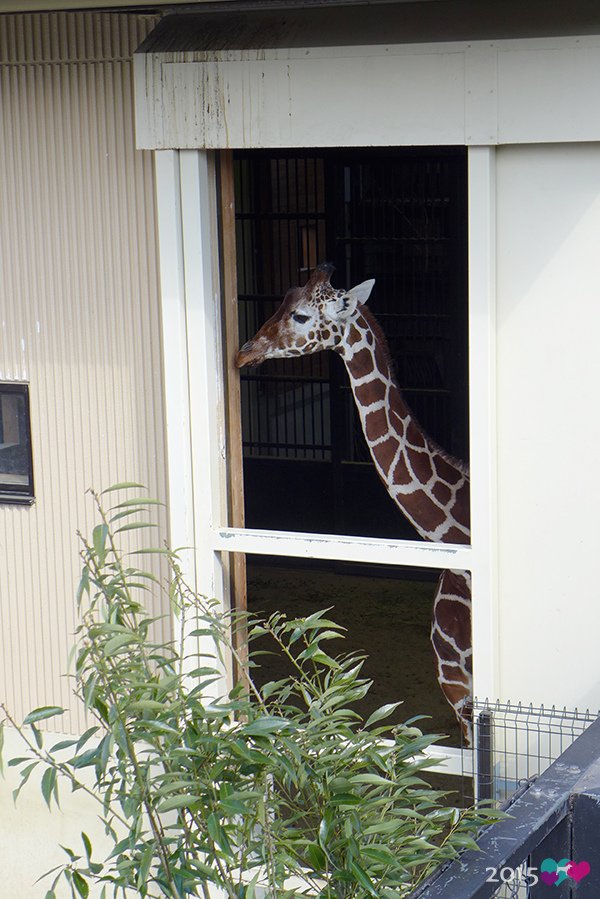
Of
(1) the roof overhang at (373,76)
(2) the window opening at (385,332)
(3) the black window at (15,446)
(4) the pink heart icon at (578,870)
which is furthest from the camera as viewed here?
(2) the window opening at (385,332)

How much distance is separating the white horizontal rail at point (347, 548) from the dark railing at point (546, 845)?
0.89 meters

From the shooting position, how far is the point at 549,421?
322 centimetres

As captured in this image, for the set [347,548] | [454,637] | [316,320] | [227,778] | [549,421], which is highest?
[316,320]

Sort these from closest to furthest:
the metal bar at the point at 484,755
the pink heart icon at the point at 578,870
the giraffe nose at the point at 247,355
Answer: the pink heart icon at the point at 578,870 < the metal bar at the point at 484,755 < the giraffe nose at the point at 247,355

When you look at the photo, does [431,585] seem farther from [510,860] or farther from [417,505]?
[510,860]

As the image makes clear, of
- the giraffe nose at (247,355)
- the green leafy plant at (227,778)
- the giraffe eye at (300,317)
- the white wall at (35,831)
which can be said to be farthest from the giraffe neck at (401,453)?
the green leafy plant at (227,778)

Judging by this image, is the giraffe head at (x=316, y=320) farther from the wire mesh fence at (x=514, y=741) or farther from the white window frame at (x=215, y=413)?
the wire mesh fence at (x=514, y=741)

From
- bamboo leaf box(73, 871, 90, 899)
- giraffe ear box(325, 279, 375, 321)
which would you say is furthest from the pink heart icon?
giraffe ear box(325, 279, 375, 321)

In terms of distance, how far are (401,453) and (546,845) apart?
6.90ft

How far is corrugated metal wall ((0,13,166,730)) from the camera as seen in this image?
12.1 feet

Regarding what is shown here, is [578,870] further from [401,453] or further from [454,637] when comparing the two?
[401,453]

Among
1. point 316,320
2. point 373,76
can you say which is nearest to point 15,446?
point 316,320

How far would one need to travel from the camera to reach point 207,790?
7.39 ft

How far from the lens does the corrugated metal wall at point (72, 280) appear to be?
12.1 ft
